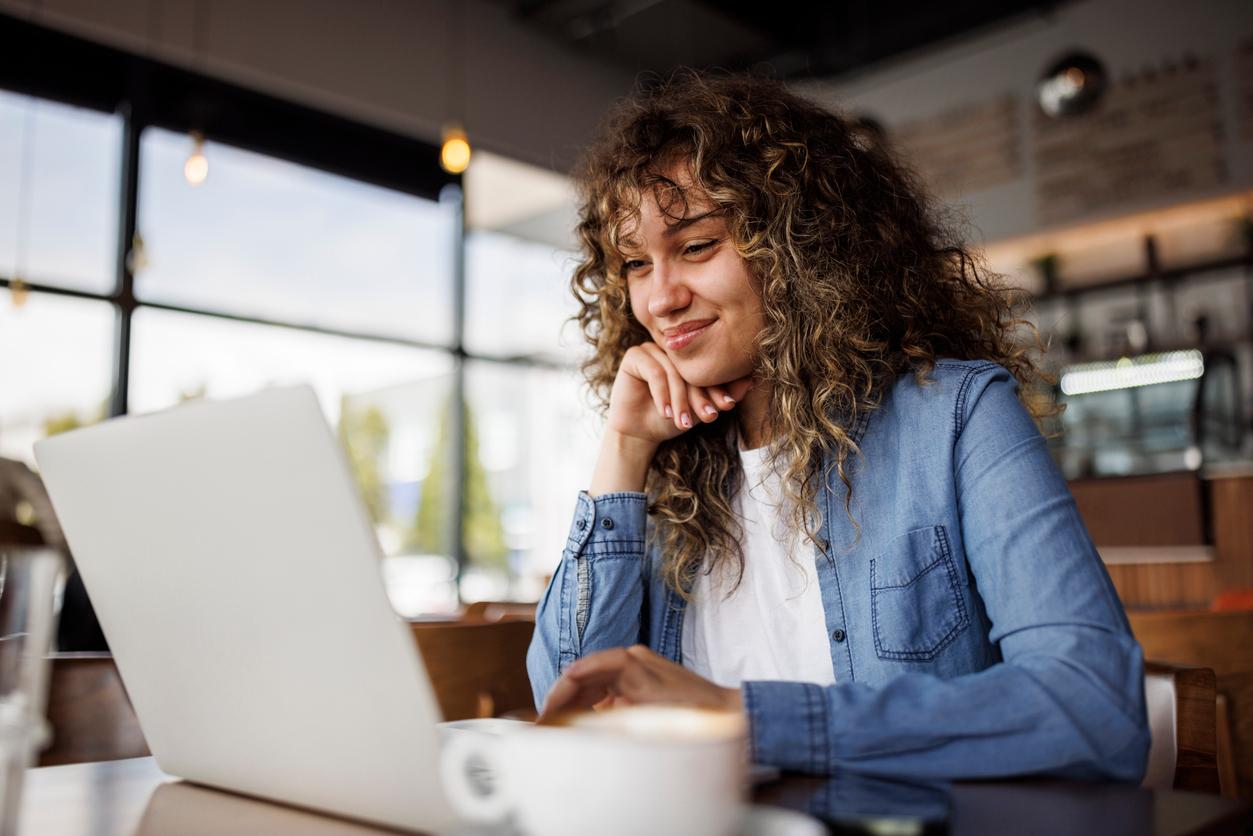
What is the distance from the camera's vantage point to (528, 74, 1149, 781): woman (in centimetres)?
108

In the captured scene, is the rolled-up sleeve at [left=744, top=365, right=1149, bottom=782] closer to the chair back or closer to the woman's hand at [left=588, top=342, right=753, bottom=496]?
the chair back

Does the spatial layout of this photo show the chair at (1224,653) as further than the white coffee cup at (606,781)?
Yes

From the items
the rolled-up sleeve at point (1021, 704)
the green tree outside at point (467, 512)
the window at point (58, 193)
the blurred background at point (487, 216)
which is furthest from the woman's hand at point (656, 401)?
the green tree outside at point (467, 512)

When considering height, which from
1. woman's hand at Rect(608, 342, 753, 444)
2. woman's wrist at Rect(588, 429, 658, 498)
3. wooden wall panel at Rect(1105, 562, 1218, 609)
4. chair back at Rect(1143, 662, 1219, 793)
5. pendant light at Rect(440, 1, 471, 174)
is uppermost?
pendant light at Rect(440, 1, 471, 174)

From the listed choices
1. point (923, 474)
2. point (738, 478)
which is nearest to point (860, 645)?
point (923, 474)

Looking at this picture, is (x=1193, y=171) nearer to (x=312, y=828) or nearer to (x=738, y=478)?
(x=738, y=478)

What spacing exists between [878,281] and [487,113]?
226 inches

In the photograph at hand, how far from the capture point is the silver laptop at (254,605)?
0.58 m

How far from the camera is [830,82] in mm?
8016

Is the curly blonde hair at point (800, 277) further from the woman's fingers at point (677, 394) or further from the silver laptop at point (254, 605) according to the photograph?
the silver laptop at point (254, 605)

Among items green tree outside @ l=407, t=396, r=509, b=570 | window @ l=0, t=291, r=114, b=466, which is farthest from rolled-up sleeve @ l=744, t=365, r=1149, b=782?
green tree outside @ l=407, t=396, r=509, b=570

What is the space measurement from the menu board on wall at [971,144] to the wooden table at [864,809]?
6.97 m

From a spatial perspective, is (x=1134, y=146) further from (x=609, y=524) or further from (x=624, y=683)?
(x=624, y=683)

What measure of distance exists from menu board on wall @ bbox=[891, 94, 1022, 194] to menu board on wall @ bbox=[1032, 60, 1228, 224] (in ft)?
0.64
